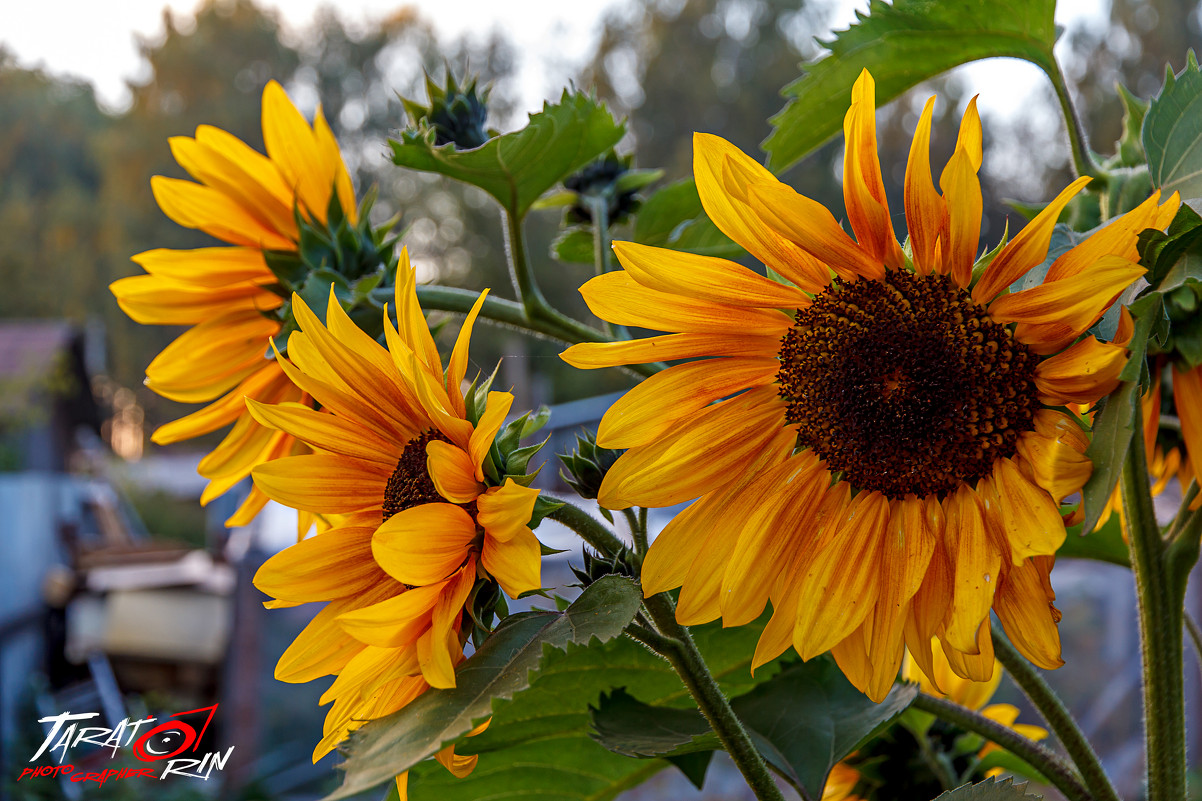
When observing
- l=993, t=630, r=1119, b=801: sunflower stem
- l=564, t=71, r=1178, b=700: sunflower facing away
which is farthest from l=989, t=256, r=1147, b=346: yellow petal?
l=993, t=630, r=1119, b=801: sunflower stem

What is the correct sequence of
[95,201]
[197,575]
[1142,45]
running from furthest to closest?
[95,201] → [1142,45] → [197,575]

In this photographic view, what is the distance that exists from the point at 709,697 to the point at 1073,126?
0.70 ft

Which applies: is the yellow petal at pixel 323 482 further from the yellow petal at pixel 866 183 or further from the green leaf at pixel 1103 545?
the green leaf at pixel 1103 545

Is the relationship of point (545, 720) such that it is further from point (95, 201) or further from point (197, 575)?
point (95, 201)

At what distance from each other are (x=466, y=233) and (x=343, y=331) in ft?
30.5

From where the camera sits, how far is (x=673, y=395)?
0.88ft

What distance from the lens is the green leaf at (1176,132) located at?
0.26 metres

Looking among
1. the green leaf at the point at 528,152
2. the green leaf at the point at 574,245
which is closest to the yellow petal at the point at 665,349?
the green leaf at the point at 528,152

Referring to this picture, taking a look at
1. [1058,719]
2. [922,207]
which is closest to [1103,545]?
[1058,719]

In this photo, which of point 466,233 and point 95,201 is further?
point 95,201

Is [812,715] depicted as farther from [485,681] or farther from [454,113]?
[454,113]

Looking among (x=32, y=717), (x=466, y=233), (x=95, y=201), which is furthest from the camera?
(x=95, y=201)

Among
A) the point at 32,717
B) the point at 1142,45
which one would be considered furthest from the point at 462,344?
the point at 1142,45

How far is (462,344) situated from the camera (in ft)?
0.82
